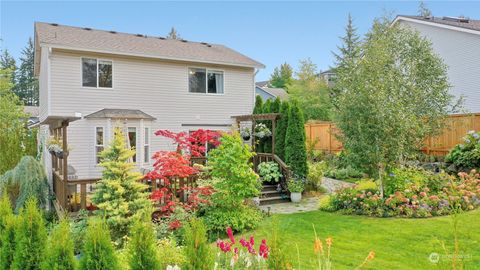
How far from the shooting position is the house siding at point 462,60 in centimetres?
1546

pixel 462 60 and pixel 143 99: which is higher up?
pixel 462 60

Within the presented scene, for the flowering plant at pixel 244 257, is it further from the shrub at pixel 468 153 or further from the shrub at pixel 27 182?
the shrub at pixel 468 153

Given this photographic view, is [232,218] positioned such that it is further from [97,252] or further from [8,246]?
[97,252]

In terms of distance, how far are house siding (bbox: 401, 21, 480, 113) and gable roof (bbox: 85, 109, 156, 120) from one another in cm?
1244

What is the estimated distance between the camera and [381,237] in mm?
6961

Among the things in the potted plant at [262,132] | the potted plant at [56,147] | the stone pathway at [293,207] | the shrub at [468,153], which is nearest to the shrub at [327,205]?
the stone pathway at [293,207]

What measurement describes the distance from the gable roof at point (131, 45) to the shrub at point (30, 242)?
32.0ft

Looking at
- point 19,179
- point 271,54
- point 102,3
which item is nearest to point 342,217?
point 19,179

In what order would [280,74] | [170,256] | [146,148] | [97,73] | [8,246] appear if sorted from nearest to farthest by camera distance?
[8,246] → [170,256] → [97,73] → [146,148] → [280,74]

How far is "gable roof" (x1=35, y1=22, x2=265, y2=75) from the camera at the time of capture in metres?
12.7

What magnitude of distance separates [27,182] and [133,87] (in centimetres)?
517

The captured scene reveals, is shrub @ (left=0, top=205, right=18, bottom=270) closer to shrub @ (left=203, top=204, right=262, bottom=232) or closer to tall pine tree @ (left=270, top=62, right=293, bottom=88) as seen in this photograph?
shrub @ (left=203, top=204, right=262, bottom=232)

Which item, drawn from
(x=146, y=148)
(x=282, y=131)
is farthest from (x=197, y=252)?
(x=146, y=148)

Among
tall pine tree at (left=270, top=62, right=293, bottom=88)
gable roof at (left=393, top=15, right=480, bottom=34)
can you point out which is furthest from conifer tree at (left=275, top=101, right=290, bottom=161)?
tall pine tree at (left=270, top=62, right=293, bottom=88)
